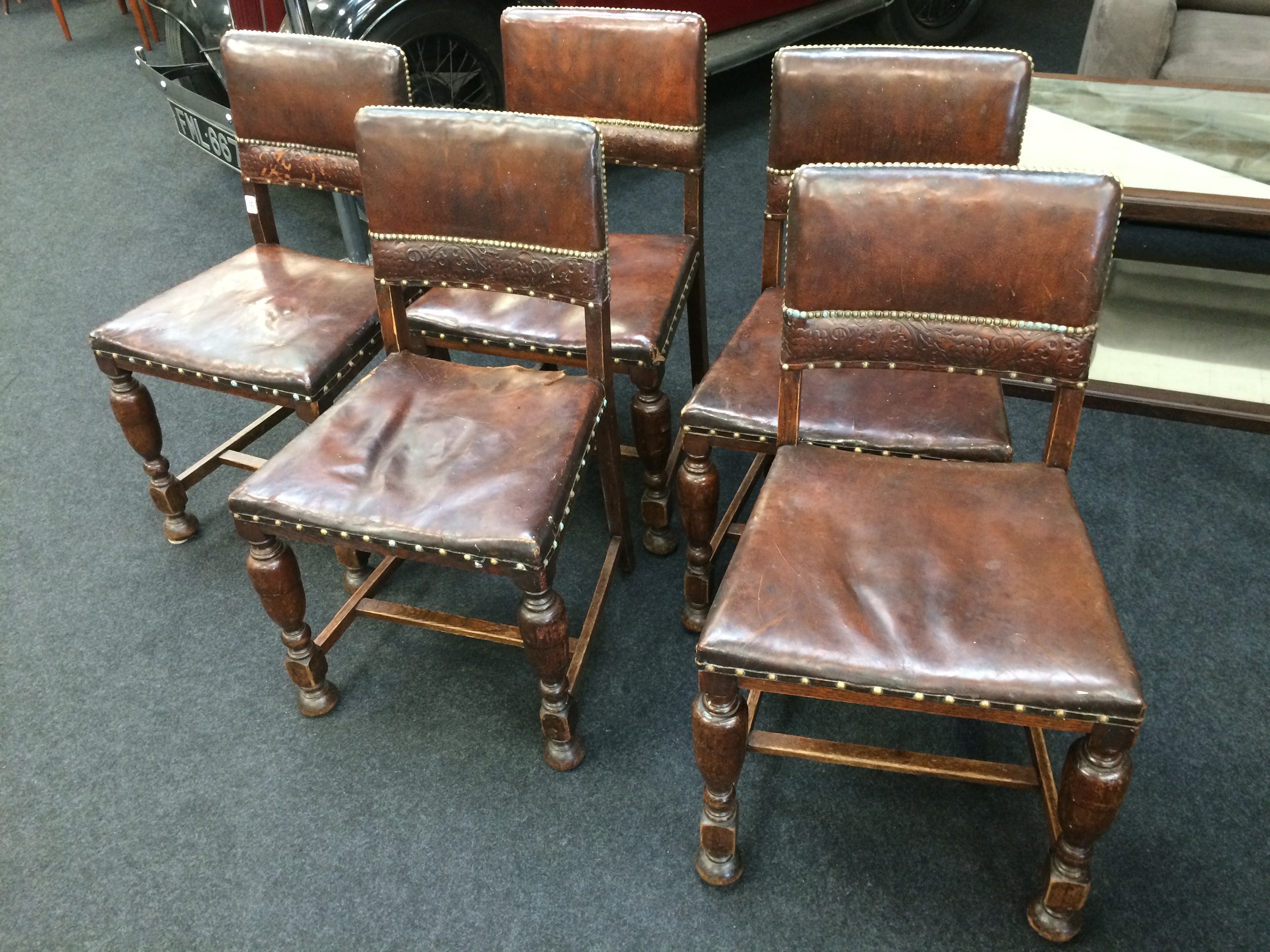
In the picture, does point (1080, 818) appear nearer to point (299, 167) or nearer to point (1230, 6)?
point (299, 167)

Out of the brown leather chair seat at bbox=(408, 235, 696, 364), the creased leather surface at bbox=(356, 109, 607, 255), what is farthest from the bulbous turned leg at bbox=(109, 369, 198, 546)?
the creased leather surface at bbox=(356, 109, 607, 255)

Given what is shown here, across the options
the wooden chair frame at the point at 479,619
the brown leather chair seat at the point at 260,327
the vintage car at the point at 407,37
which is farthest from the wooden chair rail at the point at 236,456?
the vintage car at the point at 407,37

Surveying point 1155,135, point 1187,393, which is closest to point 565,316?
point 1187,393

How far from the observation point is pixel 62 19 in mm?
4691

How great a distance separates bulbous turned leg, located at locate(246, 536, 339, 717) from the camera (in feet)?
5.10

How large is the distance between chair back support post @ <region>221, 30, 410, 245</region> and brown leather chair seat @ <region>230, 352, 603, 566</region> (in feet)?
1.68

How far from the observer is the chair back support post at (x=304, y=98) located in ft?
6.01

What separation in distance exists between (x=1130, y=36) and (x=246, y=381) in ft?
9.30

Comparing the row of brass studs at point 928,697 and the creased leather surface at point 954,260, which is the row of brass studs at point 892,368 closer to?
the creased leather surface at point 954,260

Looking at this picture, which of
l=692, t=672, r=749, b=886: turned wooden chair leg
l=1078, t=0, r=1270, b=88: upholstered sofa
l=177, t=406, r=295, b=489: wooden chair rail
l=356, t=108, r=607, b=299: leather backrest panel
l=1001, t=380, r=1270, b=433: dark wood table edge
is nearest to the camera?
l=692, t=672, r=749, b=886: turned wooden chair leg

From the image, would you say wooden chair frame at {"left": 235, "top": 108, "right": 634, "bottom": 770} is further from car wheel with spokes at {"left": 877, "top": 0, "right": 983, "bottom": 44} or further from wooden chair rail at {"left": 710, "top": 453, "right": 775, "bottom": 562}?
car wheel with spokes at {"left": 877, "top": 0, "right": 983, "bottom": 44}

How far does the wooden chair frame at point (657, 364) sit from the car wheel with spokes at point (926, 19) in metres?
2.52

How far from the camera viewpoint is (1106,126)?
2572mm

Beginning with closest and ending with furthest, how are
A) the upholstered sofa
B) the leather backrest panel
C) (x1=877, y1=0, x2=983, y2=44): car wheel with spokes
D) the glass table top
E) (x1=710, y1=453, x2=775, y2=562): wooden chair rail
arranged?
the leather backrest panel → (x1=710, y1=453, x2=775, y2=562): wooden chair rail → the glass table top → the upholstered sofa → (x1=877, y1=0, x2=983, y2=44): car wheel with spokes
